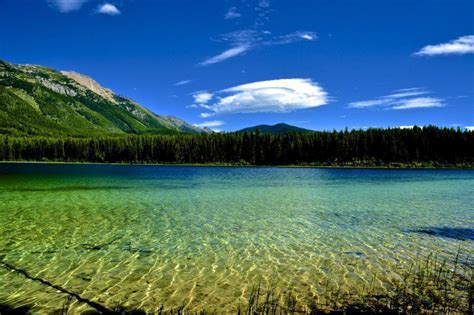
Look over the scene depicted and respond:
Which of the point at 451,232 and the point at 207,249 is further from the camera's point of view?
the point at 451,232

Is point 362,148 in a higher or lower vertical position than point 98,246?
higher

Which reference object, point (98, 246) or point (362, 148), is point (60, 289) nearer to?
point (98, 246)

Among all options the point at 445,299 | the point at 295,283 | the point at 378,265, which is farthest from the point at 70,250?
the point at 445,299

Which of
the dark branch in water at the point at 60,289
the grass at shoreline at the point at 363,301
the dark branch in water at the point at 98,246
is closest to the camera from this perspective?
the grass at shoreline at the point at 363,301

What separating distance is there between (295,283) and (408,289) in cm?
388

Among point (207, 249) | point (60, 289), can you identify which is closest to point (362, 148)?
point (207, 249)

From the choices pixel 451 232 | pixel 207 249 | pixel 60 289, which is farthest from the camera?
pixel 451 232

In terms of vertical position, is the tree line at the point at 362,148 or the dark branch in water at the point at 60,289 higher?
the tree line at the point at 362,148

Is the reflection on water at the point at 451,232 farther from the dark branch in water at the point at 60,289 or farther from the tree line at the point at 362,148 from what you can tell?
the tree line at the point at 362,148

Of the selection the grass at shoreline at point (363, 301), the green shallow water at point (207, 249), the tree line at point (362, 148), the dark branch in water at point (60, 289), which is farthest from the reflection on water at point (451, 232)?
the tree line at point (362, 148)

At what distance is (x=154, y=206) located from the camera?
3372cm

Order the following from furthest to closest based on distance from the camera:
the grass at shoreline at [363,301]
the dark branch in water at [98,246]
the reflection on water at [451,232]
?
the reflection on water at [451,232]
the dark branch in water at [98,246]
the grass at shoreline at [363,301]

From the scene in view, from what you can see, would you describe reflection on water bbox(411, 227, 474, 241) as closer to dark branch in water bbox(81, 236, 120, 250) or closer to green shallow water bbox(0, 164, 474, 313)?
green shallow water bbox(0, 164, 474, 313)

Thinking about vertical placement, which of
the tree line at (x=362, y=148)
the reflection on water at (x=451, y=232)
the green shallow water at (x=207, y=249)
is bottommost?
the reflection on water at (x=451, y=232)
